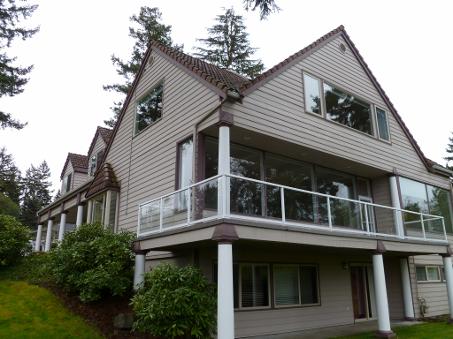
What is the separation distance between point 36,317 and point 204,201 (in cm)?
528

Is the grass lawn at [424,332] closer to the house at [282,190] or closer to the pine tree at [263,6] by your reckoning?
the house at [282,190]

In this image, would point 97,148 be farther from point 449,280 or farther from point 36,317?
point 449,280

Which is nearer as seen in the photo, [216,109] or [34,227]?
[216,109]

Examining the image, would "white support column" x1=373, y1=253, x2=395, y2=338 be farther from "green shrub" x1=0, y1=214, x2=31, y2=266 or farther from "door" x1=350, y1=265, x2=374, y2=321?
"green shrub" x1=0, y1=214, x2=31, y2=266

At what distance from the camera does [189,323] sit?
8.24 metres

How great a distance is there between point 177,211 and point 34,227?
51.2 m

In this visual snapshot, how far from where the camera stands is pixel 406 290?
595 inches

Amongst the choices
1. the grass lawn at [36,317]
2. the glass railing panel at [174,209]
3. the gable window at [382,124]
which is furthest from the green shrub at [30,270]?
the gable window at [382,124]

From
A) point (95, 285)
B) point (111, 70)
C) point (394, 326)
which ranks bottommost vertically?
point (394, 326)

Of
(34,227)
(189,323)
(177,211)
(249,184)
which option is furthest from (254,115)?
(34,227)

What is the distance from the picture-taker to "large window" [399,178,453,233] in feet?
49.5

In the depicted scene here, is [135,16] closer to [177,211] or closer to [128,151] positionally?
[128,151]

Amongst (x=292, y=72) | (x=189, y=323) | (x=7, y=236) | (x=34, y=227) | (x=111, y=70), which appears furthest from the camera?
→ (x=34, y=227)

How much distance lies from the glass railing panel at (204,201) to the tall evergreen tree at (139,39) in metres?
26.2
